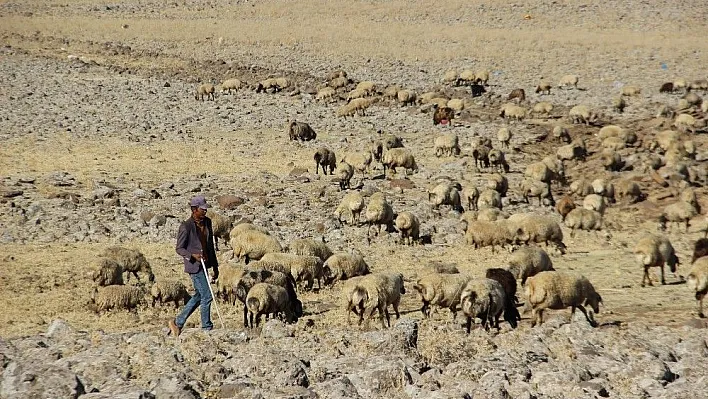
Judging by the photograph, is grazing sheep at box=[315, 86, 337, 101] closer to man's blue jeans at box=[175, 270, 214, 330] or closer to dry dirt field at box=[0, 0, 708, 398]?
dry dirt field at box=[0, 0, 708, 398]

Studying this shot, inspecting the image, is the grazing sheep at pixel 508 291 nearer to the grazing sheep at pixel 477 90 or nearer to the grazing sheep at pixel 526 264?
the grazing sheep at pixel 526 264

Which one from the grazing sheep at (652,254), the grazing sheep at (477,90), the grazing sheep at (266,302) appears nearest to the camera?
the grazing sheep at (266,302)

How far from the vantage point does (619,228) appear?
60.6 ft

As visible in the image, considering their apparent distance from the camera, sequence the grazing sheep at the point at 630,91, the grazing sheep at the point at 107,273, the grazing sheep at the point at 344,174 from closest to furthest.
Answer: the grazing sheep at the point at 107,273, the grazing sheep at the point at 344,174, the grazing sheep at the point at 630,91

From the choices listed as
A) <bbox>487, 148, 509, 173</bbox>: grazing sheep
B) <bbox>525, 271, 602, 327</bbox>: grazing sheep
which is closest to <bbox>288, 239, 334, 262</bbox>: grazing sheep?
<bbox>525, 271, 602, 327</bbox>: grazing sheep

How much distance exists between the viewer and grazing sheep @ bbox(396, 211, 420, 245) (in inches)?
656

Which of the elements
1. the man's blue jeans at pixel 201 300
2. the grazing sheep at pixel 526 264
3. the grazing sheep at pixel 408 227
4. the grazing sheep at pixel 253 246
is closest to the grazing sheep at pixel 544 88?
the grazing sheep at pixel 408 227

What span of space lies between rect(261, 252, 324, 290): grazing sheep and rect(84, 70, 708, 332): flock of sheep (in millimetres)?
18

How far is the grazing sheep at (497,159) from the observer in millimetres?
22734

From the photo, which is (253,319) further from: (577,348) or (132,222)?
(132,222)

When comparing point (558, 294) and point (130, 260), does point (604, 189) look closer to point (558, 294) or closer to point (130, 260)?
point (558, 294)

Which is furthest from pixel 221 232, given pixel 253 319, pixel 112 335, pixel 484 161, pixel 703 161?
pixel 703 161

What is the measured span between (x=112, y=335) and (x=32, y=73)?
1202 inches

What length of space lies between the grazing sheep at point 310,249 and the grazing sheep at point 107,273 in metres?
2.83
